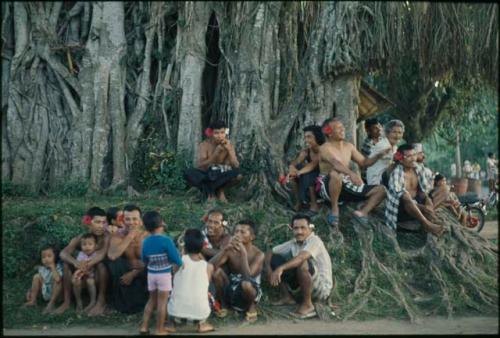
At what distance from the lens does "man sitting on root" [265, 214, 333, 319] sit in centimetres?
630

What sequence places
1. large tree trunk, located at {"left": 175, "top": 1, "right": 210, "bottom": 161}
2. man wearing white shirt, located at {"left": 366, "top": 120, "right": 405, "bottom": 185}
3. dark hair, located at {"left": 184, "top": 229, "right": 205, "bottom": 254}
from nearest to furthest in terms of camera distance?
1. dark hair, located at {"left": 184, "top": 229, "right": 205, "bottom": 254}
2. man wearing white shirt, located at {"left": 366, "top": 120, "right": 405, "bottom": 185}
3. large tree trunk, located at {"left": 175, "top": 1, "right": 210, "bottom": 161}

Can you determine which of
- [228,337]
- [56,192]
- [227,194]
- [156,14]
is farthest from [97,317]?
[156,14]

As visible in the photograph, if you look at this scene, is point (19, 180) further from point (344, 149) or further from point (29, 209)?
point (344, 149)

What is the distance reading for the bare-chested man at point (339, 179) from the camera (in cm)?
769

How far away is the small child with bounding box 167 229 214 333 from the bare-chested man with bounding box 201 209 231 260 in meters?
0.58

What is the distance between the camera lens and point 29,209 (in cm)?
777

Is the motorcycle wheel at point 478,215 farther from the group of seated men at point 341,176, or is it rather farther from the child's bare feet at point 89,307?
the child's bare feet at point 89,307

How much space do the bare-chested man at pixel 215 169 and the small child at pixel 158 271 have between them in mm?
2527

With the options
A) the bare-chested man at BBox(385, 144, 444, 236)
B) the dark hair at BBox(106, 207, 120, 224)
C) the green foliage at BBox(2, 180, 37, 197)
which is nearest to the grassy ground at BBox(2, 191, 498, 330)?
the bare-chested man at BBox(385, 144, 444, 236)

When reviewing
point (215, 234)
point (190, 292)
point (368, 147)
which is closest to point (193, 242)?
point (190, 292)

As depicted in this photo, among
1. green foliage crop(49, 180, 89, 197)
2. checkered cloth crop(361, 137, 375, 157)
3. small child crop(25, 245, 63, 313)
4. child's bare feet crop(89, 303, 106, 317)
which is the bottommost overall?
child's bare feet crop(89, 303, 106, 317)

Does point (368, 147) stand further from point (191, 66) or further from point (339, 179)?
point (191, 66)

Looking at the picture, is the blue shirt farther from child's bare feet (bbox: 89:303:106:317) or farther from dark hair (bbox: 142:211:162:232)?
child's bare feet (bbox: 89:303:106:317)

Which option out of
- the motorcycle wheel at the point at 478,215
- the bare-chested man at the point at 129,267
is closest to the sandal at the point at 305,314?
the bare-chested man at the point at 129,267
